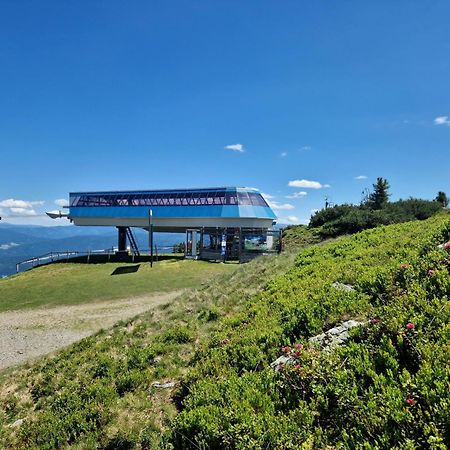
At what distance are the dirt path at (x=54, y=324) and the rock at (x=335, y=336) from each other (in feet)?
36.7

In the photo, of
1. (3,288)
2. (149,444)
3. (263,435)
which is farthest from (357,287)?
(3,288)

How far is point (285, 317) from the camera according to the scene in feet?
25.9

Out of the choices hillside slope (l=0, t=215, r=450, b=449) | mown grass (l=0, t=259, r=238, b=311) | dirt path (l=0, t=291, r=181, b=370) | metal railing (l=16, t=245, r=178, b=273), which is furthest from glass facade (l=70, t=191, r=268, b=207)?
hillside slope (l=0, t=215, r=450, b=449)

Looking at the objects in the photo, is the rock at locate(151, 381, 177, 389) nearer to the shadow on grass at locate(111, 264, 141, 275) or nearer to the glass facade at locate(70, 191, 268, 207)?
the shadow on grass at locate(111, 264, 141, 275)

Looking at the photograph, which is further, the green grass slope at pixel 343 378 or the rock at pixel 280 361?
the rock at pixel 280 361

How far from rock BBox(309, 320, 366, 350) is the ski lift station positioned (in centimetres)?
2614

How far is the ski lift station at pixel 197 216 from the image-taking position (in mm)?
34438

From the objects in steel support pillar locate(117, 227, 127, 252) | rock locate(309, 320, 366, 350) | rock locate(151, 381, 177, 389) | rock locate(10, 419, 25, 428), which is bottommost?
rock locate(10, 419, 25, 428)

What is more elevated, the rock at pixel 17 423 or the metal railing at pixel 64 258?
the metal railing at pixel 64 258

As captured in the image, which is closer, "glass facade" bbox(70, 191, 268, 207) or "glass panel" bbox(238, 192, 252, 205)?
"glass panel" bbox(238, 192, 252, 205)

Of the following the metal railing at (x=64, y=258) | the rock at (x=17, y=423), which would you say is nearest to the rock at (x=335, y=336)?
the rock at (x=17, y=423)

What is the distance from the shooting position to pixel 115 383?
809cm

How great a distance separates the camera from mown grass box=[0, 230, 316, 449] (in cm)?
651

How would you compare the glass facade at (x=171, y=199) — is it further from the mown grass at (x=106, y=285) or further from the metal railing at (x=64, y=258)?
the mown grass at (x=106, y=285)
